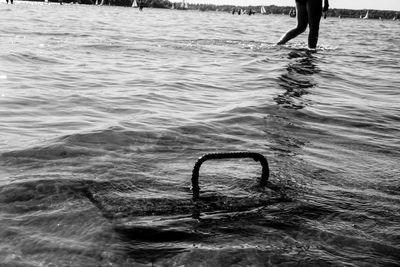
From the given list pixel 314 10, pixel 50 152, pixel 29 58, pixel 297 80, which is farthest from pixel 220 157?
pixel 314 10

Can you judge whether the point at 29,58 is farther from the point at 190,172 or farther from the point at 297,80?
the point at 190,172

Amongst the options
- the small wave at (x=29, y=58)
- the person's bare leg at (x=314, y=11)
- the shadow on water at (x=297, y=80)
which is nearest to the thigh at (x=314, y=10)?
→ the person's bare leg at (x=314, y=11)

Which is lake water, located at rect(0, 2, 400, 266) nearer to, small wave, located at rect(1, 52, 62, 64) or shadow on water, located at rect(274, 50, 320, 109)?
shadow on water, located at rect(274, 50, 320, 109)

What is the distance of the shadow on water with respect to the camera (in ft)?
17.1

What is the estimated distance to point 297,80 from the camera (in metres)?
6.69

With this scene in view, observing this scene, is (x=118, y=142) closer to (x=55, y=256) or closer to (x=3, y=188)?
(x=3, y=188)

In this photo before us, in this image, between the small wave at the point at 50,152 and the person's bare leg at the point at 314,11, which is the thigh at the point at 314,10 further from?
the small wave at the point at 50,152

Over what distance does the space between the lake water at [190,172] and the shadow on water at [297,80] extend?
5 centimetres

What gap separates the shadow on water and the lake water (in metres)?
Answer: 0.05

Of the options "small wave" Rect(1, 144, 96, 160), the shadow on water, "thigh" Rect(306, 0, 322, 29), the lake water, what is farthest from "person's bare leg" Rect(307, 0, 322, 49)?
"small wave" Rect(1, 144, 96, 160)

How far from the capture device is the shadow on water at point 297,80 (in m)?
5.21

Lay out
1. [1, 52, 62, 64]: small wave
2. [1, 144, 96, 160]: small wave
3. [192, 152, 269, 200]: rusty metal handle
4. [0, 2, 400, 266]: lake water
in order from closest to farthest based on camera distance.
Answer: [0, 2, 400, 266]: lake water < [192, 152, 269, 200]: rusty metal handle < [1, 144, 96, 160]: small wave < [1, 52, 62, 64]: small wave

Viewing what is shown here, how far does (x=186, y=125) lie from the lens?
4098 mm

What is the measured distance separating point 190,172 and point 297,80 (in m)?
4.33
